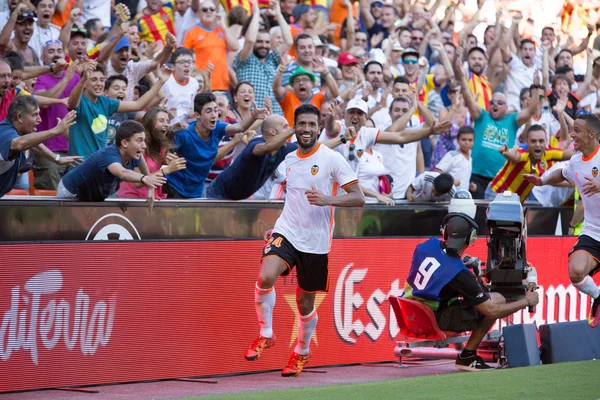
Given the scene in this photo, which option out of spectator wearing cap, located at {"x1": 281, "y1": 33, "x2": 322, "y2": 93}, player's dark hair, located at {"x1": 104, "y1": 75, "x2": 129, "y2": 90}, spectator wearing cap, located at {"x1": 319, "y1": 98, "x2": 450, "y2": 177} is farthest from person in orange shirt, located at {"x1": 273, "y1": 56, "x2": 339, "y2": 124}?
player's dark hair, located at {"x1": 104, "y1": 75, "x2": 129, "y2": 90}

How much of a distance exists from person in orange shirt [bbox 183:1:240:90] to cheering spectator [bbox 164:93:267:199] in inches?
132

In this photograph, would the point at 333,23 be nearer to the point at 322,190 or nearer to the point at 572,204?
the point at 572,204

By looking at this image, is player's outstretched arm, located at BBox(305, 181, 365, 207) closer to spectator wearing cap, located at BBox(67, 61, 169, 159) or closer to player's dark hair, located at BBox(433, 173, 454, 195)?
player's dark hair, located at BBox(433, 173, 454, 195)

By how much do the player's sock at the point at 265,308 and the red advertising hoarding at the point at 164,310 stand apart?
545 mm

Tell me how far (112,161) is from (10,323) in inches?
67.6

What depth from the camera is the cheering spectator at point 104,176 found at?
30.5 feet

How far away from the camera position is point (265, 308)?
389 inches

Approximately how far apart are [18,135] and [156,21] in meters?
6.41

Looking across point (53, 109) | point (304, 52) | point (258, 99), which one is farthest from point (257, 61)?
point (53, 109)

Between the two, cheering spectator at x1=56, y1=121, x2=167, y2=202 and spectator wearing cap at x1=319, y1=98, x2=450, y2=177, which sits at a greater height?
spectator wearing cap at x1=319, y1=98, x2=450, y2=177

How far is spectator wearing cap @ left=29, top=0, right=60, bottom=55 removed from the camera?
13.3 meters

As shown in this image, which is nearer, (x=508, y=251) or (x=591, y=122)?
(x=508, y=251)

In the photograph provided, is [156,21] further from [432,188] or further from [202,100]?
[432,188]

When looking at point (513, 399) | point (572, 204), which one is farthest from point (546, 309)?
point (513, 399)
